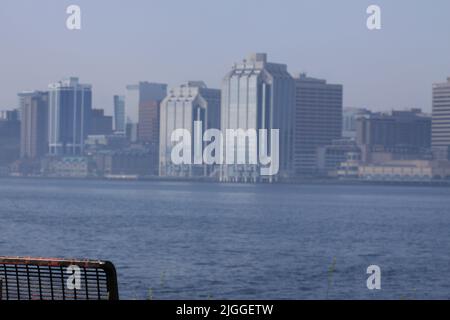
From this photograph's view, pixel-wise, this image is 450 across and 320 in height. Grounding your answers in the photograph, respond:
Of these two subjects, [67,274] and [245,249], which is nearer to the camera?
[67,274]

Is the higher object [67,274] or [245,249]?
[67,274]

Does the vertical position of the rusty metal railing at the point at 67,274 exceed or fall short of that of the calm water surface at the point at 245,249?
it exceeds it

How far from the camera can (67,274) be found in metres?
6.21

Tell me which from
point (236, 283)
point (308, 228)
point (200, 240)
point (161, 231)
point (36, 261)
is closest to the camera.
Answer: point (36, 261)

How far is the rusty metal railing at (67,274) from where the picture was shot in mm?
5402

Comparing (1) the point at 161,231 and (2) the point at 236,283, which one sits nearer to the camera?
(2) the point at 236,283

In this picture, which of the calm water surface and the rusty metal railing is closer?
the rusty metal railing

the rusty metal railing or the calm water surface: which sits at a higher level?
the rusty metal railing

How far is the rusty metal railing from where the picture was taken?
540cm

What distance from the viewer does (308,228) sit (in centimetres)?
8844

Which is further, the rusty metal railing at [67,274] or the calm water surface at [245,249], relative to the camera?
the calm water surface at [245,249]
